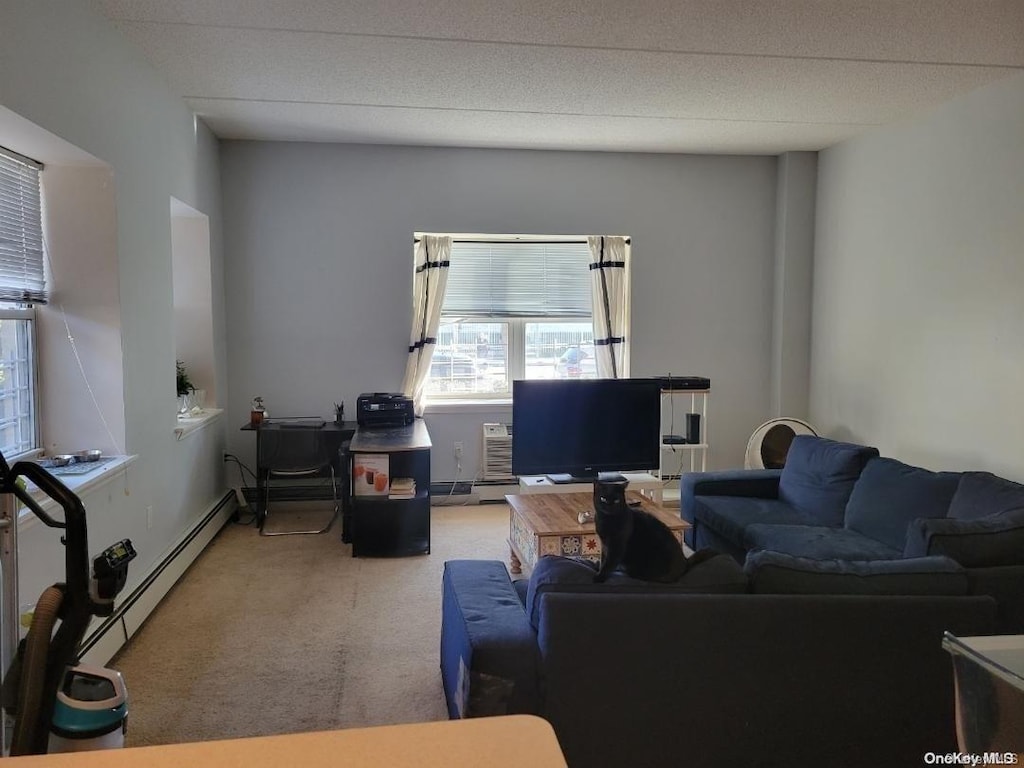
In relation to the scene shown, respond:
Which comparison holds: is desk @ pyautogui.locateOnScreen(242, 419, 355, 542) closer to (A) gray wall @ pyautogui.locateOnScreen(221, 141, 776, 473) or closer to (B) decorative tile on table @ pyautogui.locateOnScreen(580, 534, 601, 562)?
(A) gray wall @ pyautogui.locateOnScreen(221, 141, 776, 473)

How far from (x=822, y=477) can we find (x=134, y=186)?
3.72 metres

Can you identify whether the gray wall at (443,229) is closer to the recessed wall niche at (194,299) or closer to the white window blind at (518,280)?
the white window blind at (518,280)

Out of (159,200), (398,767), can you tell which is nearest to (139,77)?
(159,200)

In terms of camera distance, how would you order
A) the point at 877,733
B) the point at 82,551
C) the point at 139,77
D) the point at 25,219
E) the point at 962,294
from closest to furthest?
1. the point at 82,551
2. the point at 877,733
3. the point at 25,219
4. the point at 139,77
5. the point at 962,294

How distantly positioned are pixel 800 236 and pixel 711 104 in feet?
5.83

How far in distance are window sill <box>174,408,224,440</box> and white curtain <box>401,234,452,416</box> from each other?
1.36 metres

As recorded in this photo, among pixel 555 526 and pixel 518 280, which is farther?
pixel 518 280

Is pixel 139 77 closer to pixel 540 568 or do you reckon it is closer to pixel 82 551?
pixel 82 551

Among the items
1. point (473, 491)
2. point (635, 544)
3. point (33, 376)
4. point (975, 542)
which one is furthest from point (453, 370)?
point (975, 542)

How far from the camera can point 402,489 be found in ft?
14.4

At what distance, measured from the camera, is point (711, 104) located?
14.0 ft

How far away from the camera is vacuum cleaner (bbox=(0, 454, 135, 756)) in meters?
1.56

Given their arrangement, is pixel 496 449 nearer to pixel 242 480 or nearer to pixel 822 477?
pixel 242 480

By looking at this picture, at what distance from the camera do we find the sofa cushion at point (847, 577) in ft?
6.47
